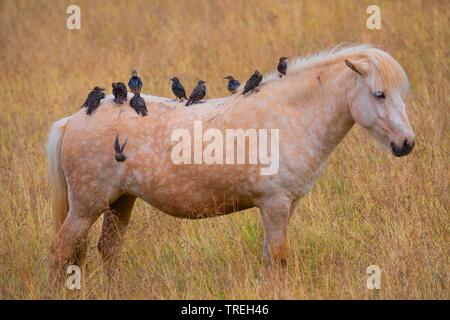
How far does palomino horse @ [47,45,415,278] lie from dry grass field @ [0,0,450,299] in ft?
1.58

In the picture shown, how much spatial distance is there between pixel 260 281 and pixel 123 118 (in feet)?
4.99

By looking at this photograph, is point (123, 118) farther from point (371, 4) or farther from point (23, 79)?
point (371, 4)

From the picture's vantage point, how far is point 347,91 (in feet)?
18.8

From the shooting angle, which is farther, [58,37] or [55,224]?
[58,37]

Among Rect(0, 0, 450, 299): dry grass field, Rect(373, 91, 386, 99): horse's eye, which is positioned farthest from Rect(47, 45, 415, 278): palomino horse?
Rect(0, 0, 450, 299): dry grass field

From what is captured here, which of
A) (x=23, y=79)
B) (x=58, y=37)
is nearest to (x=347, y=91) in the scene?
(x=23, y=79)

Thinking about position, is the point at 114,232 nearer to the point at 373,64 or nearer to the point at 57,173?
the point at 57,173

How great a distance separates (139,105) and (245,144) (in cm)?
86

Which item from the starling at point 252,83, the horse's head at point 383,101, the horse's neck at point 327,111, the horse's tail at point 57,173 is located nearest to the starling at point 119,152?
the horse's tail at point 57,173

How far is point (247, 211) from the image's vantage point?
7.22 meters

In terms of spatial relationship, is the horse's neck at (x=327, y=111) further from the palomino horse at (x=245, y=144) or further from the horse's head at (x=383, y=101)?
the horse's head at (x=383, y=101)

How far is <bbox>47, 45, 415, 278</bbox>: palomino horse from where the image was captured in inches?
221

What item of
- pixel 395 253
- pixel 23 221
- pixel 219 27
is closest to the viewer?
pixel 395 253

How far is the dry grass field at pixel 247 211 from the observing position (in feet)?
19.8
